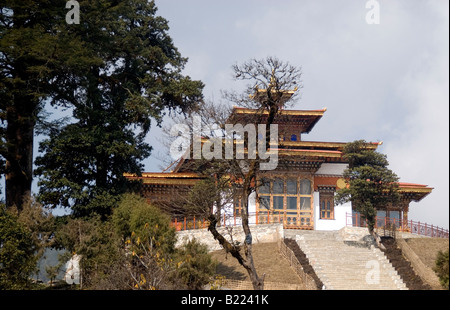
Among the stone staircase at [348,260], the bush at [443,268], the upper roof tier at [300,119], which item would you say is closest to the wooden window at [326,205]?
the stone staircase at [348,260]

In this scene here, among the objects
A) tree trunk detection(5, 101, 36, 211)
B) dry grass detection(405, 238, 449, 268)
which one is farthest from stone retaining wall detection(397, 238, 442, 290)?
tree trunk detection(5, 101, 36, 211)

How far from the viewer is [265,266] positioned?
81.1ft

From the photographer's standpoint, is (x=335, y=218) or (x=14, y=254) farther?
(x=335, y=218)

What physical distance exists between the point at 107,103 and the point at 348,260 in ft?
36.6

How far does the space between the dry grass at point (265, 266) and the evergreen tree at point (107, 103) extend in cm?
473

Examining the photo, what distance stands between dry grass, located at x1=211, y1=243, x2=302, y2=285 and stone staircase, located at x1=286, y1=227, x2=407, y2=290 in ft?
3.11

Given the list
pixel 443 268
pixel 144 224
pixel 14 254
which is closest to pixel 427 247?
pixel 144 224

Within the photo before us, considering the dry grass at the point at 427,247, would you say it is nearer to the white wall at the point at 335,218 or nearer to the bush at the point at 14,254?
the white wall at the point at 335,218

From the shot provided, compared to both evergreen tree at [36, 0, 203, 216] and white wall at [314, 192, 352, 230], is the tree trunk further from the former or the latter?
white wall at [314, 192, 352, 230]

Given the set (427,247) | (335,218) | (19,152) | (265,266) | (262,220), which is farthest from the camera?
(335,218)

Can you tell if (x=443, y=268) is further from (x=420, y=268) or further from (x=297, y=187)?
(x=297, y=187)

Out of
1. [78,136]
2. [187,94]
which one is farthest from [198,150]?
[78,136]

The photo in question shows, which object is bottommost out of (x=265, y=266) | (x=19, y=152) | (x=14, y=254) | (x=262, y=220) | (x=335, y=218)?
(x=265, y=266)

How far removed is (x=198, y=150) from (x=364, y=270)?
746 cm
